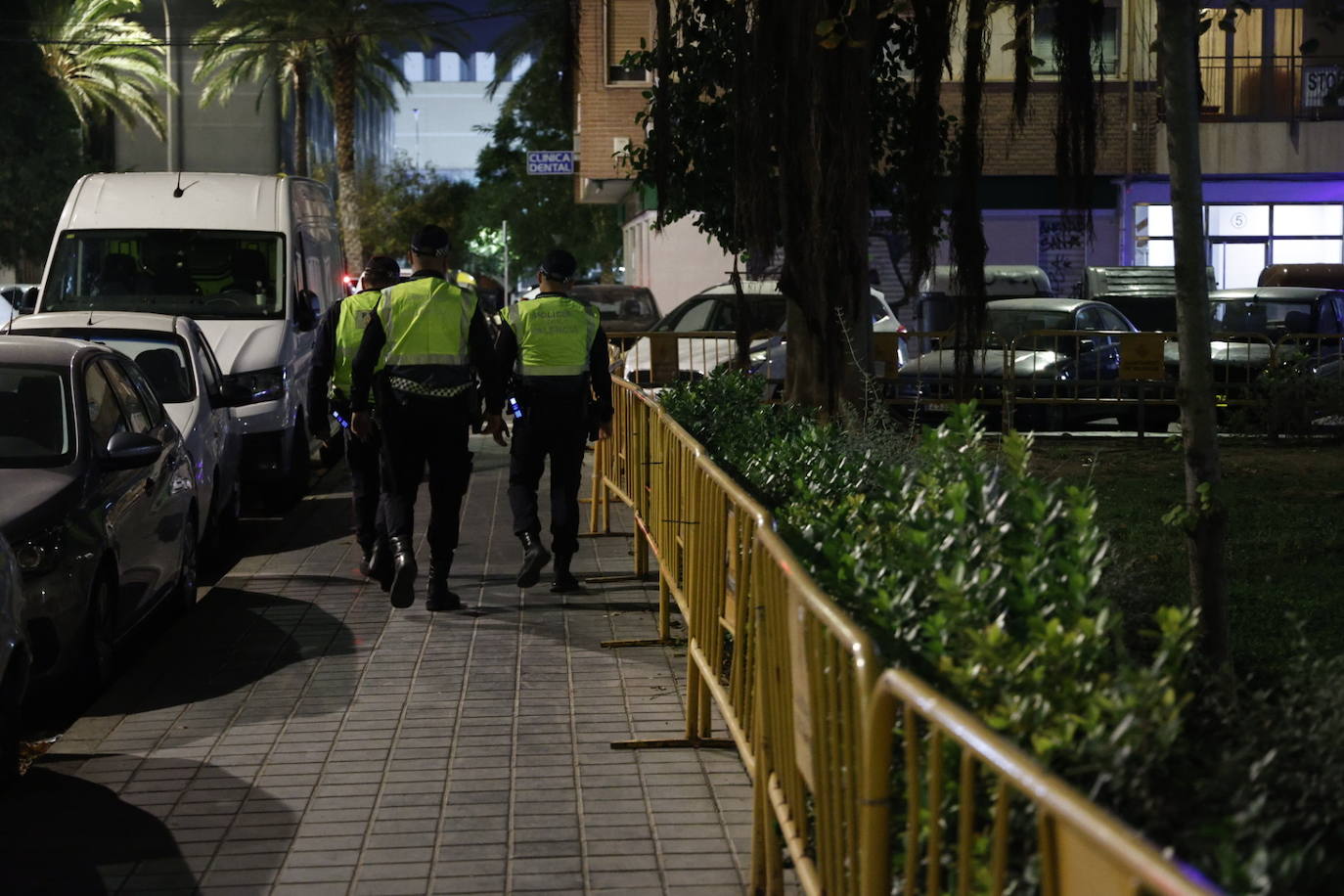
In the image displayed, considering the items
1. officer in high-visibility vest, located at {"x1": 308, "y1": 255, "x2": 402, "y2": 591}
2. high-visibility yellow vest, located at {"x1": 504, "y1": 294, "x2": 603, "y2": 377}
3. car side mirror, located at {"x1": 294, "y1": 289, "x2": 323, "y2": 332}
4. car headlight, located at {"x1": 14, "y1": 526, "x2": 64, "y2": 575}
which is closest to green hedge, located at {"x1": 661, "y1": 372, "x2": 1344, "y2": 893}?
car headlight, located at {"x1": 14, "y1": 526, "x2": 64, "y2": 575}

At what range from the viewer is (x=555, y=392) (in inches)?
391

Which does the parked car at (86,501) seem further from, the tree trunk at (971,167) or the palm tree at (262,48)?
the palm tree at (262,48)

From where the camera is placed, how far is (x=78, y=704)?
795 cm

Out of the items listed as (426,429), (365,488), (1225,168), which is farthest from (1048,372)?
(1225,168)

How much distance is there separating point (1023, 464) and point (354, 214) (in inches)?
2010

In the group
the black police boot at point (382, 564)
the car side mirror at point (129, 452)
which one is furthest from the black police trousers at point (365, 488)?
the car side mirror at point (129, 452)

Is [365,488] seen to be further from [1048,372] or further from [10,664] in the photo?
[1048,372]

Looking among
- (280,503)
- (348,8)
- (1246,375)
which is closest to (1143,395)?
(1246,375)

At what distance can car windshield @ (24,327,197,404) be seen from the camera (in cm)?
1197

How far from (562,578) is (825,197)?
10.0 ft

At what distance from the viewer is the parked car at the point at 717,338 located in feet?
59.7

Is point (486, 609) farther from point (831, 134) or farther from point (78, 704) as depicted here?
point (831, 134)

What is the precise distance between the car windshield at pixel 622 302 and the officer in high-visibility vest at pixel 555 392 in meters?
17.0

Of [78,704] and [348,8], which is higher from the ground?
[348,8]
